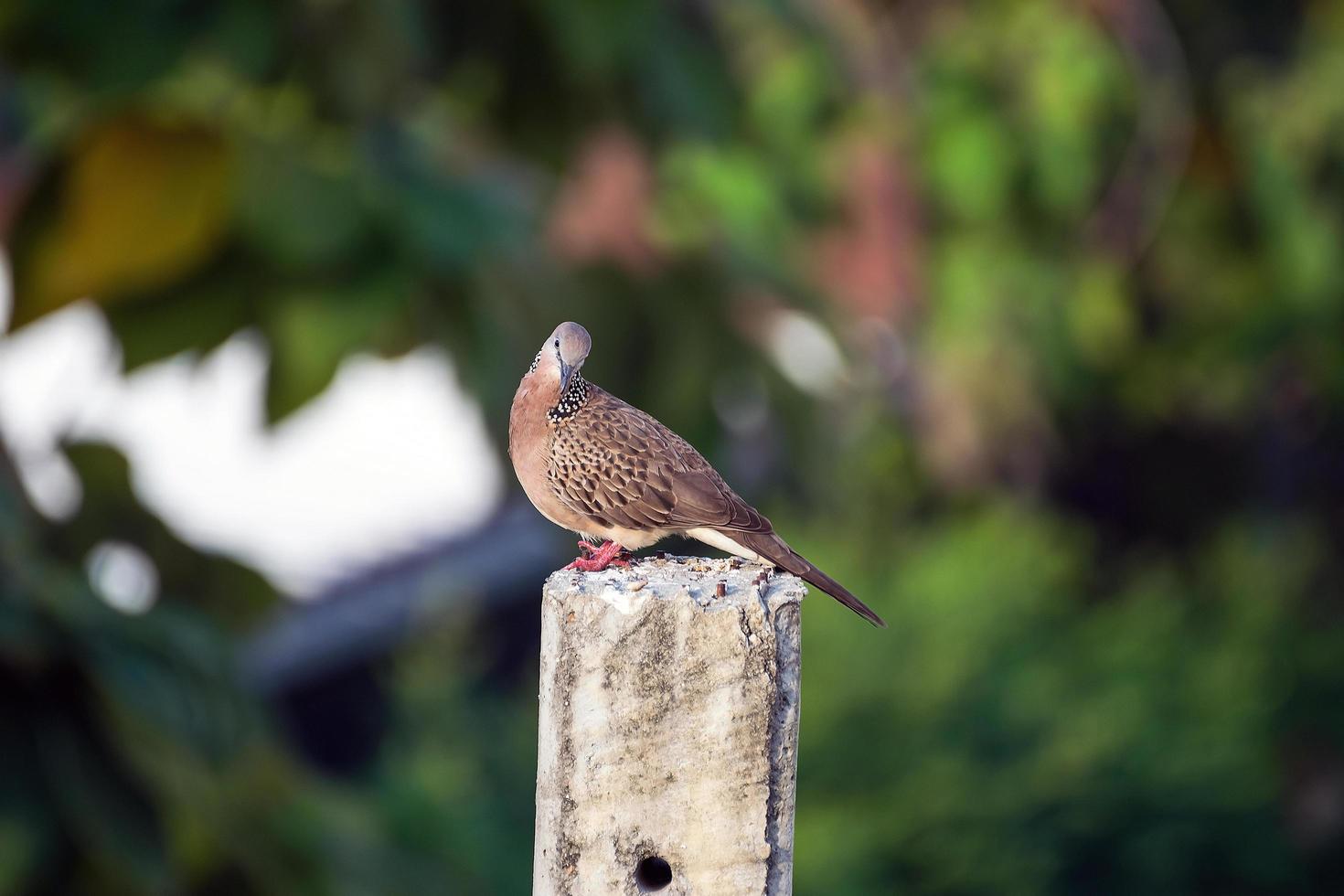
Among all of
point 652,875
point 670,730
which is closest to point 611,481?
point 670,730

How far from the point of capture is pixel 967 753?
12.1m

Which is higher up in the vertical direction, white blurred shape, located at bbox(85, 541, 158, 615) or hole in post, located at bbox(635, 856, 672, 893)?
white blurred shape, located at bbox(85, 541, 158, 615)

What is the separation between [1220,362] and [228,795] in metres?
14.9

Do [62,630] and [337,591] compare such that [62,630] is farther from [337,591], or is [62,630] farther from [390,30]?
[337,591]

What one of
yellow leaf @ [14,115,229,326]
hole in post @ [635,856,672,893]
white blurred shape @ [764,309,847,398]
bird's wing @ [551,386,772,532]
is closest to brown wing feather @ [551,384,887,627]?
bird's wing @ [551,386,772,532]

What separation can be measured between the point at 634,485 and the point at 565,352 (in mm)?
250

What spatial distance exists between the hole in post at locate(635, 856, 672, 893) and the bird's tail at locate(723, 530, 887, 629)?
47cm

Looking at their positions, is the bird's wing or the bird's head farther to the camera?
the bird's wing

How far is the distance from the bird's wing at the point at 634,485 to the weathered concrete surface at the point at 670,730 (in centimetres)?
15

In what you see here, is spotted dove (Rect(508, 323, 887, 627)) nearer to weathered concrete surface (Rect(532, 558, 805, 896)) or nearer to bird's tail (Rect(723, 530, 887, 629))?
bird's tail (Rect(723, 530, 887, 629))

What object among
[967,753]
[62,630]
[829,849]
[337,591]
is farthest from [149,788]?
[337,591]

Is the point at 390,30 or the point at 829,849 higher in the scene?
the point at 829,849

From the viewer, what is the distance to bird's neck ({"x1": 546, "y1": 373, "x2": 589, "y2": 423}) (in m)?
2.76

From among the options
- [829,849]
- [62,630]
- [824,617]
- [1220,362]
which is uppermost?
[1220,362]
